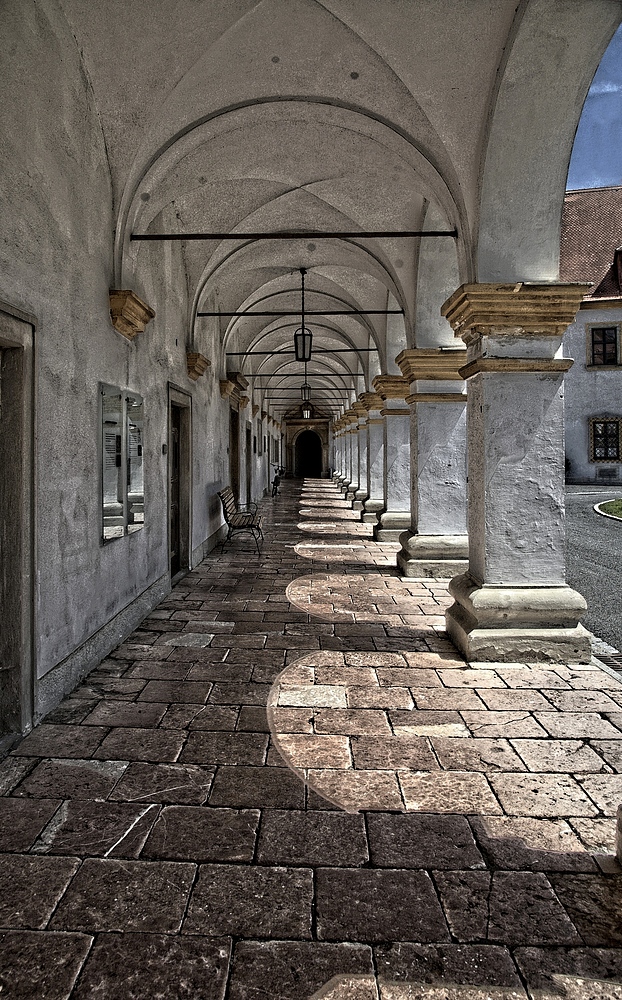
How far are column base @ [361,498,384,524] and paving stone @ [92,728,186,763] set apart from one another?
9966mm

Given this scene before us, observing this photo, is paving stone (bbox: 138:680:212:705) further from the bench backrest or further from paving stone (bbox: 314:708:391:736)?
the bench backrest

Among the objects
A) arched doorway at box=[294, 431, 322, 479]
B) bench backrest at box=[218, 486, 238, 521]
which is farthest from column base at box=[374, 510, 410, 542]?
arched doorway at box=[294, 431, 322, 479]

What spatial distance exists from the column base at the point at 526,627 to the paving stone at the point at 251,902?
269 cm

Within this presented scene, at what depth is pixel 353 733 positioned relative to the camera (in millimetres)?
3295

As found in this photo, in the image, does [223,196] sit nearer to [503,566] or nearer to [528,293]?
[528,293]

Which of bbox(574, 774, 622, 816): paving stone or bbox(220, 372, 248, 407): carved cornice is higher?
bbox(220, 372, 248, 407): carved cornice

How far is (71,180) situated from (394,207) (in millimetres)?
4083

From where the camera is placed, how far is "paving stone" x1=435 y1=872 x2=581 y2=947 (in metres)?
1.86

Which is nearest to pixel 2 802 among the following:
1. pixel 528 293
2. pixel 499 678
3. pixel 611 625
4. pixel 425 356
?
pixel 499 678

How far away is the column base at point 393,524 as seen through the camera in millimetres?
10484

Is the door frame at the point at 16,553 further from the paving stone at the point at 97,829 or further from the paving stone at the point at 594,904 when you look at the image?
the paving stone at the point at 594,904

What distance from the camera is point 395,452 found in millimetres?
10180

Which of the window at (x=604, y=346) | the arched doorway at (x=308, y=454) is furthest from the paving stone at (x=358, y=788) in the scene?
the arched doorway at (x=308, y=454)

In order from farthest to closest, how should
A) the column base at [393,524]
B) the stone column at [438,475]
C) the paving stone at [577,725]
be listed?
the column base at [393,524]
the stone column at [438,475]
the paving stone at [577,725]
